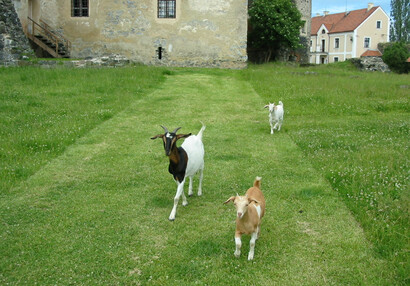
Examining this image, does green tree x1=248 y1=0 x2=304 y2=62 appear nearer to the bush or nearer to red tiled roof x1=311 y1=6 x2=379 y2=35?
the bush

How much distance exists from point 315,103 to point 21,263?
42.3ft

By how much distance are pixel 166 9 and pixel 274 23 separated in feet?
32.1

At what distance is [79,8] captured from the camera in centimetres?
2820

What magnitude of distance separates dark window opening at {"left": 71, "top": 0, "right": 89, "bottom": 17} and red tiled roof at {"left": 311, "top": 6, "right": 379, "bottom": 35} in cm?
4694

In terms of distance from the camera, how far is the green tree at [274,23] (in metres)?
32.7

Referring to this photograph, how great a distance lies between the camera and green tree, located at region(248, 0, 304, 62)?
107 ft

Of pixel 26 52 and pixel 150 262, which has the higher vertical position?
pixel 26 52

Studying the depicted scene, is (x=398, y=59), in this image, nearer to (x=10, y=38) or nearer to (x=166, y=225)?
(x=10, y=38)

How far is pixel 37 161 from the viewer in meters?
8.55

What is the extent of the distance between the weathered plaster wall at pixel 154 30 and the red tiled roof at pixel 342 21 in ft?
133

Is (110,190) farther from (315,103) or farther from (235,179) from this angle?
(315,103)

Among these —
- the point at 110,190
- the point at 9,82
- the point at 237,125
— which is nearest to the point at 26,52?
the point at 9,82

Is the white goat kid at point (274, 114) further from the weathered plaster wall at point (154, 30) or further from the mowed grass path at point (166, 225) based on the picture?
the weathered plaster wall at point (154, 30)

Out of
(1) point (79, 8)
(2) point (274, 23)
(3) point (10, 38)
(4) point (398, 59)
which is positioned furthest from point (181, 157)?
(4) point (398, 59)
